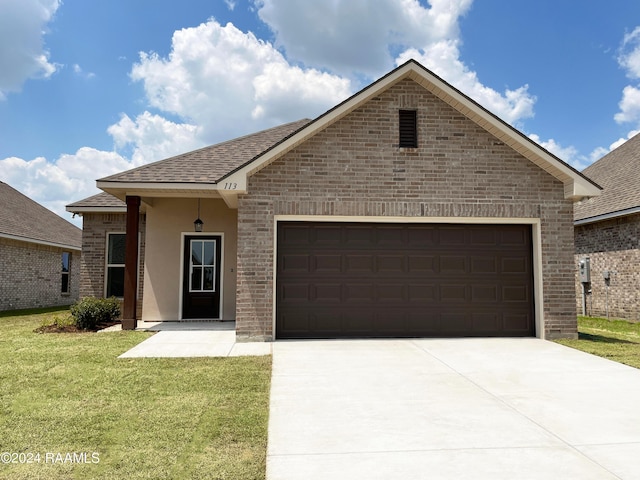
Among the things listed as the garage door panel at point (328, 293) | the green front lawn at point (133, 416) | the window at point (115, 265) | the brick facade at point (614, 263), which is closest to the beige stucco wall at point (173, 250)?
the window at point (115, 265)

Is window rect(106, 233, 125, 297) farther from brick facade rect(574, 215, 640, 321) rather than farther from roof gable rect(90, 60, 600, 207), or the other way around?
brick facade rect(574, 215, 640, 321)

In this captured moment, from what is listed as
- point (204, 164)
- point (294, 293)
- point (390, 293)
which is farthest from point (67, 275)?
point (390, 293)

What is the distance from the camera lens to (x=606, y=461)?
368 cm

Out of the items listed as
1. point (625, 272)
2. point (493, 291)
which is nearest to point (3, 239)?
point (493, 291)

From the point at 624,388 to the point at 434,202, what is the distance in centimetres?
490

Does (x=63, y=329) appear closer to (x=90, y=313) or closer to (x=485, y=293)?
(x=90, y=313)

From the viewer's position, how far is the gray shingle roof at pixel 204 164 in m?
10.3

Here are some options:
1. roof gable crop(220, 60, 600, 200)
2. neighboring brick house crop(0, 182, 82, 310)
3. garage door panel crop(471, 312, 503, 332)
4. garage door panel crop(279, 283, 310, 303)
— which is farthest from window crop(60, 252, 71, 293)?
garage door panel crop(471, 312, 503, 332)

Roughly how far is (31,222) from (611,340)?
2231 centimetres

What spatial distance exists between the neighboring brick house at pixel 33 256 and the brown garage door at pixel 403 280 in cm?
1358

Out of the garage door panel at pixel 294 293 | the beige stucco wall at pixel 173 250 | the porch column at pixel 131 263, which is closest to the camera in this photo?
the garage door panel at pixel 294 293

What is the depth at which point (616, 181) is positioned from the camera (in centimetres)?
1667

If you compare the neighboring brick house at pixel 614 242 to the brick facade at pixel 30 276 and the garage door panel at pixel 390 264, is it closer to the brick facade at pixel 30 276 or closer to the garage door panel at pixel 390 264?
the garage door panel at pixel 390 264

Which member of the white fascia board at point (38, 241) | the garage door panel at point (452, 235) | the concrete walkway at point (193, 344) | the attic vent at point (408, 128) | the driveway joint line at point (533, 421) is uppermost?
the attic vent at point (408, 128)
